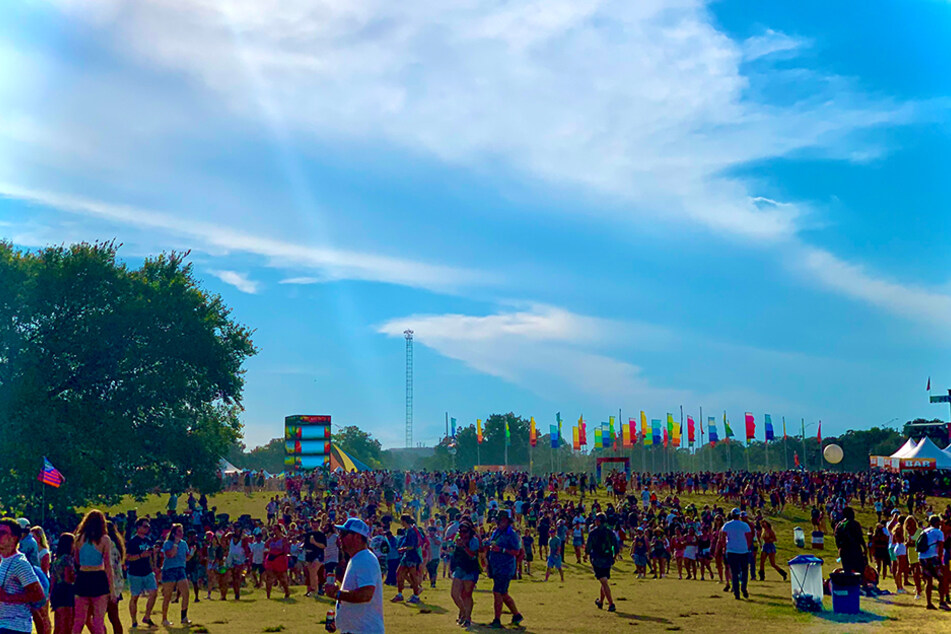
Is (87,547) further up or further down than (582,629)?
further up

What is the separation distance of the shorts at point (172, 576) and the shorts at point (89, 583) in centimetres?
490

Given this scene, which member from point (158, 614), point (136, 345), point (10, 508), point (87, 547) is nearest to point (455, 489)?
point (136, 345)

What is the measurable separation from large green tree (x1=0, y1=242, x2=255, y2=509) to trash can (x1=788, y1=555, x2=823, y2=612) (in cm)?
A: 2628

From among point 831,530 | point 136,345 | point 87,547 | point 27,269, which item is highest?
point 27,269

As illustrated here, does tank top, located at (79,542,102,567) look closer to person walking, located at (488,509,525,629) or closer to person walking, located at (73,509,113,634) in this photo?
person walking, located at (73,509,113,634)

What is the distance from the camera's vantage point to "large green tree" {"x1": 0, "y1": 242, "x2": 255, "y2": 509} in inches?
1253

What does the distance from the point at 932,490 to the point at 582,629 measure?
4500cm

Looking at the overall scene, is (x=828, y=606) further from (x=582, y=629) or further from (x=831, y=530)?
(x=831, y=530)

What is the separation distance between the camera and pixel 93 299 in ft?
116

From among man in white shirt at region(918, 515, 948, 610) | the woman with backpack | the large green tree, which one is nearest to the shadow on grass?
man in white shirt at region(918, 515, 948, 610)

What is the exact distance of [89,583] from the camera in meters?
9.17

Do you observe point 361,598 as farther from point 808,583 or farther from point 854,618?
point 808,583

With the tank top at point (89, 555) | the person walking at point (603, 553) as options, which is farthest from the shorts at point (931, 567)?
the tank top at point (89, 555)

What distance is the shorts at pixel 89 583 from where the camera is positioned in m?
9.16
